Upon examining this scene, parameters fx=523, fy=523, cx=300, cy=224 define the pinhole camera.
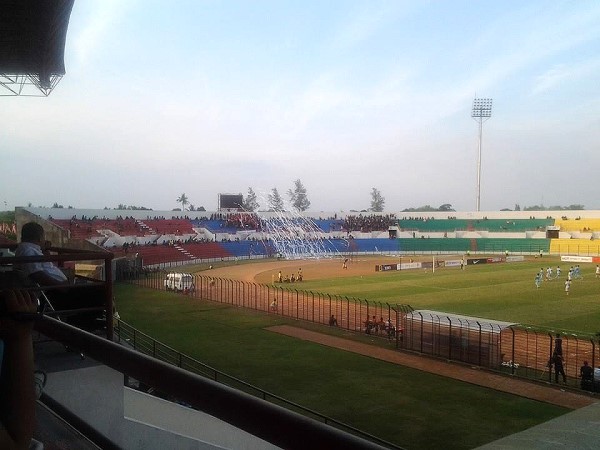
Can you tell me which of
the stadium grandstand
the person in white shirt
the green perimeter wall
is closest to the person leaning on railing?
the person in white shirt

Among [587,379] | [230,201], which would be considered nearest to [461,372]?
[587,379]

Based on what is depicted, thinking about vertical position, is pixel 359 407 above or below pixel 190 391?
below

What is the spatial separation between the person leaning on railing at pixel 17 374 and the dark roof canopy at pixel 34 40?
13484 mm

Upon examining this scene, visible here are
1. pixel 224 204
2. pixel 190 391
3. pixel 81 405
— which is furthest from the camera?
pixel 224 204

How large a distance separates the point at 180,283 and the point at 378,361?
18950 mm

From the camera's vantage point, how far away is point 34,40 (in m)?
16.8

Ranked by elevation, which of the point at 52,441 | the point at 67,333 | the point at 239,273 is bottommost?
the point at 239,273

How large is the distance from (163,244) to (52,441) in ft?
172

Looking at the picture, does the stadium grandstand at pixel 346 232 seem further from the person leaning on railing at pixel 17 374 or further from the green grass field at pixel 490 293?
the person leaning on railing at pixel 17 374

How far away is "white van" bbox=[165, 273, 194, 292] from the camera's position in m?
33.2

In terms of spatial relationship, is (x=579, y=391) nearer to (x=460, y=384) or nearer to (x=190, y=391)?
(x=460, y=384)

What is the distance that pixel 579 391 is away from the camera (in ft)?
48.1

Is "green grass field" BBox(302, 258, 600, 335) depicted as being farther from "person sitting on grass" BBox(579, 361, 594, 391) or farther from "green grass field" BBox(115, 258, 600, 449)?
"person sitting on grass" BBox(579, 361, 594, 391)

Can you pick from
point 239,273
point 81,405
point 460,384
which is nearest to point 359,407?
point 460,384
